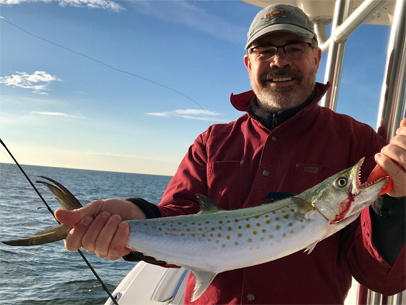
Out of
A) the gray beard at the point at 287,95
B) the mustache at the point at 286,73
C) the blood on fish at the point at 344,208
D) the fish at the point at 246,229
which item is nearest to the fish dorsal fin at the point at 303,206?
the fish at the point at 246,229

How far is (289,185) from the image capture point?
92.7 inches

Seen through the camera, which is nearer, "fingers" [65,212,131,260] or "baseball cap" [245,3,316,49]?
"fingers" [65,212,131,260]

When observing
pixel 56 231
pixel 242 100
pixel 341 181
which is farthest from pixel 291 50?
pixel 56 231

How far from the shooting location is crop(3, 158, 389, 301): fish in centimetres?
174

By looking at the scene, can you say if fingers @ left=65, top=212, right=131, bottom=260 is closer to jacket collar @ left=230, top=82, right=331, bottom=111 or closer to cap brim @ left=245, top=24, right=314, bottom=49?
jacket collar @ left=230, top=82, right=331, bottom=111

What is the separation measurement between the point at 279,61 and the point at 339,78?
1837 mm

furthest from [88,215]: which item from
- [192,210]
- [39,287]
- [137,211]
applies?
[39,287]

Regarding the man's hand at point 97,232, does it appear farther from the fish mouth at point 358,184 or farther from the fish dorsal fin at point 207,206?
the fish mouth at point 358,184

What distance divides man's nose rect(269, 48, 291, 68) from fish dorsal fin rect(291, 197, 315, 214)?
139 centimetres

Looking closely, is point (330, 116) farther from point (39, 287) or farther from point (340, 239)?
point (39, 287)

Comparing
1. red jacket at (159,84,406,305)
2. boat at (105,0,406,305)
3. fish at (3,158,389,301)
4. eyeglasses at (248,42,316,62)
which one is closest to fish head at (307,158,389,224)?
fish at (3,158,389,301)

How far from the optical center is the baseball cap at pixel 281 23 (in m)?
2.71

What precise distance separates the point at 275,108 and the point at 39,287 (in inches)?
430

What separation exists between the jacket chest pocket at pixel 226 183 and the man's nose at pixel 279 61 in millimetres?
965
